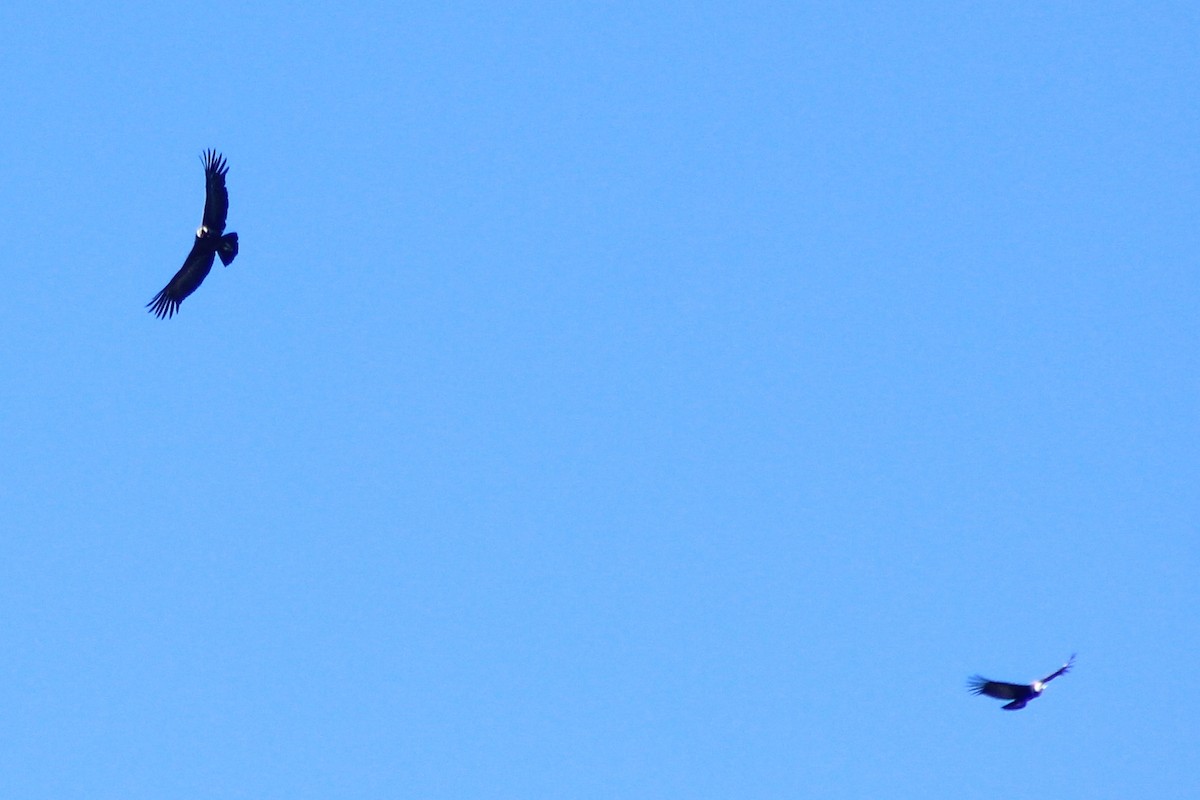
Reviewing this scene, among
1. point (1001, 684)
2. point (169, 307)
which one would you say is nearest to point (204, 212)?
point (169, 307)

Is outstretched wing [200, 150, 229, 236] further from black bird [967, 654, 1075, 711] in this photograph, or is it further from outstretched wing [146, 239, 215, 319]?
black bird [967, 654, 1075, 711]

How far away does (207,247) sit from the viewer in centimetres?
3219

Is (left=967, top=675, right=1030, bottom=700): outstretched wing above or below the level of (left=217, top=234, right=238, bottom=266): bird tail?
below

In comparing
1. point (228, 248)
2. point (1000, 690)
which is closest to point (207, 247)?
point (228, 248)

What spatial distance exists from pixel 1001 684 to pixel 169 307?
15.5 metres

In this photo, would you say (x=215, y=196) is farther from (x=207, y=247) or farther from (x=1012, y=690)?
(x=1012, y=690)

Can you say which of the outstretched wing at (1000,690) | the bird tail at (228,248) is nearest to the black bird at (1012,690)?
the outstretched wing at (1000,690)

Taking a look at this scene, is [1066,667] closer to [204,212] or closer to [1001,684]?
[1001,684]

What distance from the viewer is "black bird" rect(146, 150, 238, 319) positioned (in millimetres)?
30844

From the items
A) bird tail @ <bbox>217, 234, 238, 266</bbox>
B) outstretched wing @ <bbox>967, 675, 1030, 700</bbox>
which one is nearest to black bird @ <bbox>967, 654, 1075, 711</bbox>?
outstretched wing @ <bbox>967, 675, 1030, 700</bbox>

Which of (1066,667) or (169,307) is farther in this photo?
(169,307)

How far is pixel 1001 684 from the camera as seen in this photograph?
2978cm

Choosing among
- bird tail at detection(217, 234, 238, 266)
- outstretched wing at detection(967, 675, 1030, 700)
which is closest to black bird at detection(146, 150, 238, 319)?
bird tail at detection(217, 234, 238, 266)

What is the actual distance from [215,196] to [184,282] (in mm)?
2186
